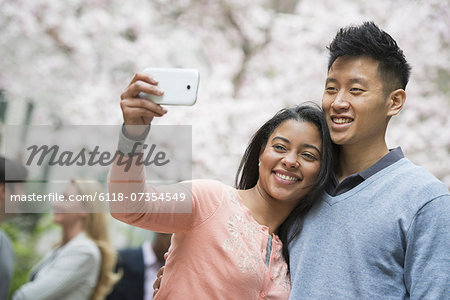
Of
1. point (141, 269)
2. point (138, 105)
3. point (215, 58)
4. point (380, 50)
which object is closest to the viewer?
point (138, 105)

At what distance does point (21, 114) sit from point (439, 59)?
4832 mm

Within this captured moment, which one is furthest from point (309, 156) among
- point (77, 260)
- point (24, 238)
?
point (24, 238)

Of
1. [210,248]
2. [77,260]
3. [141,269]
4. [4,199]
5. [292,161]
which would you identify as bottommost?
[141,269]

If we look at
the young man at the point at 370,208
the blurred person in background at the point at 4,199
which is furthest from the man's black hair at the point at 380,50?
the blurred person in background at the point at 4,199

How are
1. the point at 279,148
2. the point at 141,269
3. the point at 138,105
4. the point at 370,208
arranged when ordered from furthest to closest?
the point at 141,269
the point at 279,148
the point at 370,208
the point at 138,105

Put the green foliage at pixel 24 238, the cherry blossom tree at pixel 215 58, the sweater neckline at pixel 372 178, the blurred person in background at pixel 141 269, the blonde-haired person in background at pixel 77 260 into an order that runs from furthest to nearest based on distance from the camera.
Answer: the green foliage at pixel 24 238 → the cherry blossom tree at pixel 215 58 → the blurred person in background at pixel 141 269 → the blonde-haired person in background at pixel 77 260 → the sweater neckline at pixel 372 178

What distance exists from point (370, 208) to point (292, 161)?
293 mm

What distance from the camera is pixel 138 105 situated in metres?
1.25

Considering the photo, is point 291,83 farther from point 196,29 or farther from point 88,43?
point 88,43

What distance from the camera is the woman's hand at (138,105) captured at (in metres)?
1.25

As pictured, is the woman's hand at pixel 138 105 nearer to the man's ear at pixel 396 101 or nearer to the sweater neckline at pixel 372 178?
the sweater neckline at pixel 372 178

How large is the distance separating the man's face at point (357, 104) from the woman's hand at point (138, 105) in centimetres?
62

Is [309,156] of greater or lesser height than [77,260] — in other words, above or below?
above

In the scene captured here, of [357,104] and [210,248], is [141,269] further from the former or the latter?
[357,104]
